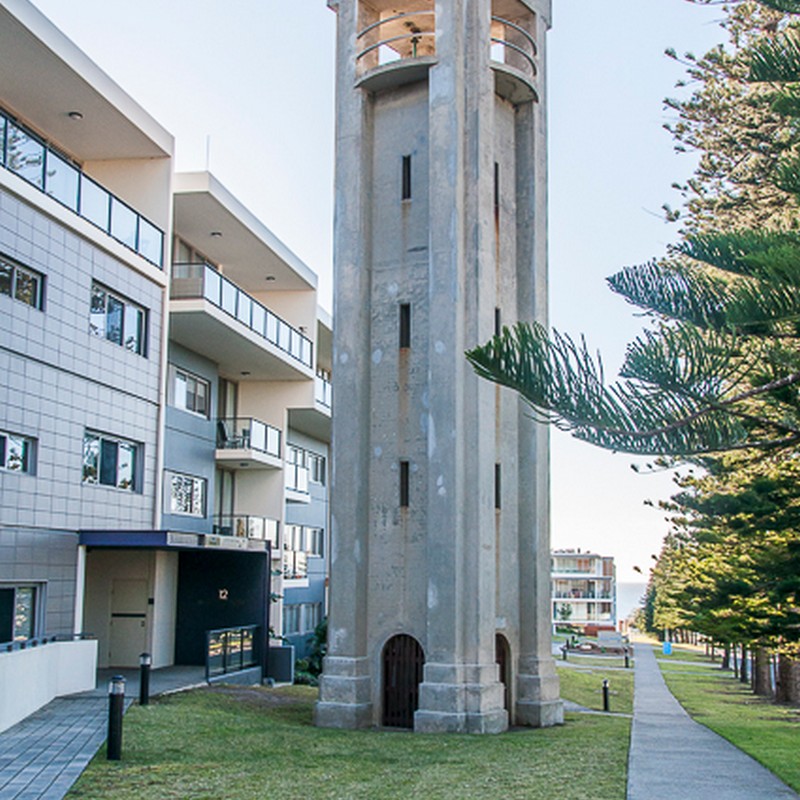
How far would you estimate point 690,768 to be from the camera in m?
14.4

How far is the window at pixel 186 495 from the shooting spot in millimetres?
27797

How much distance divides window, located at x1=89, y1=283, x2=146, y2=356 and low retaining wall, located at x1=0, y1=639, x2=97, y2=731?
6737 millimetres

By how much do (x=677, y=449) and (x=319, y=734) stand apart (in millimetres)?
9771

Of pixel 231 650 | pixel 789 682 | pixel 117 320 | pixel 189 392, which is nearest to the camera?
pixel 117 320

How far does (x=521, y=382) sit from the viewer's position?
9.45m

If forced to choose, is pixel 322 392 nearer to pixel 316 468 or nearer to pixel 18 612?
pixel 316 468

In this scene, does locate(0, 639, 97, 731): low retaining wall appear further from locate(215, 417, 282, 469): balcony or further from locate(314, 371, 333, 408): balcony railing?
locate(314, 371, 333, 408): balcony railing

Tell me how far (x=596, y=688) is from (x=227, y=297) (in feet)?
53.3

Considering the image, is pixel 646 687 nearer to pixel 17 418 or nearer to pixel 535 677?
pixel 535 677

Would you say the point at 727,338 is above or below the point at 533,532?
above

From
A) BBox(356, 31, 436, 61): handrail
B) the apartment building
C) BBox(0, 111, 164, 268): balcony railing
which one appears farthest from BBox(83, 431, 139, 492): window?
BBox(356, 31, 436, 61): handrail

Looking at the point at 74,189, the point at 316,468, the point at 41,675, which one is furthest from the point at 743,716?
the point at 316,468

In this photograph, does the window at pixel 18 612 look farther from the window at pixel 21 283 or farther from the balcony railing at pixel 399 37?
the balcony railing at pixel 399 37

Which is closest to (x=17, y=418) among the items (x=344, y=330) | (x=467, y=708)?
(x=344, y=330)
